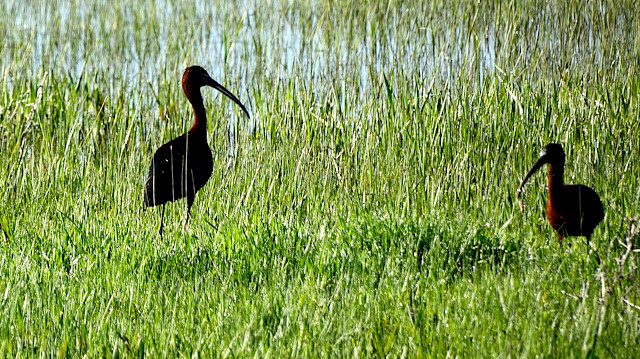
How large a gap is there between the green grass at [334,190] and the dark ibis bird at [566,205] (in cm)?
8

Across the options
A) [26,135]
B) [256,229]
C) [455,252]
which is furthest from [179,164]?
[26,135]

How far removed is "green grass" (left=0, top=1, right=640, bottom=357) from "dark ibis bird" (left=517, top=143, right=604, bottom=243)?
8 cm

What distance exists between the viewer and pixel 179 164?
4520 millimetres

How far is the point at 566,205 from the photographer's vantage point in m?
3.64

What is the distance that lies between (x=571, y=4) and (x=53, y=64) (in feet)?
14.8

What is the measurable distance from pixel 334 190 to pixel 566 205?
1581mm

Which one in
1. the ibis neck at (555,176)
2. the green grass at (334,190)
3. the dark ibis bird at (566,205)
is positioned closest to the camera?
the green grass at (334,190)

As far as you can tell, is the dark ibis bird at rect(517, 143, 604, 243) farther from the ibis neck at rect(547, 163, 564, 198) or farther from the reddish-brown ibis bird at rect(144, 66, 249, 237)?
the reddish-brown ibis bird at rect(144, 66, 249, 237)

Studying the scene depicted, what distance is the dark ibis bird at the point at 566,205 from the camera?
3.57 m

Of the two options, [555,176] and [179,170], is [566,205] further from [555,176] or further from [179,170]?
[179,170]

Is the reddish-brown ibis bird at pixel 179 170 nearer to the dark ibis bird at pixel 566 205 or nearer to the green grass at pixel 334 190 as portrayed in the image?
the green grass at pixel 334 190

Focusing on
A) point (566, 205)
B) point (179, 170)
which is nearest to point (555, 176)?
point (566, 205)

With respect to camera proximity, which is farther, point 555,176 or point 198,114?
point 198,114

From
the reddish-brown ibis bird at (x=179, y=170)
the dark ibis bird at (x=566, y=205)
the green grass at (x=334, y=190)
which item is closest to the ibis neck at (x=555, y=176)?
the dark ibis bird at (x=566, y=205)
